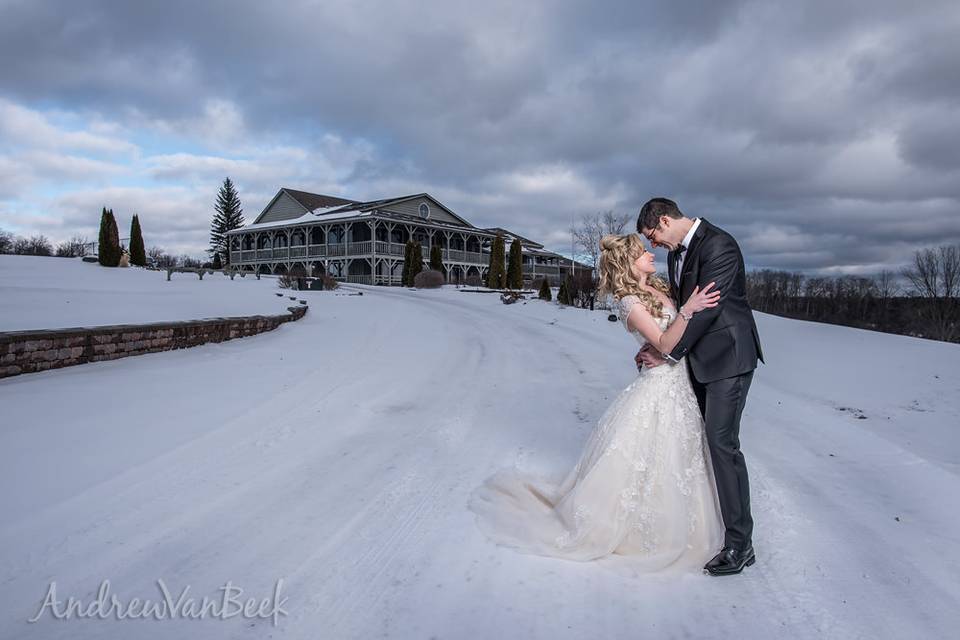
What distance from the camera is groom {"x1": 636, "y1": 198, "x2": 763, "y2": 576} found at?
2867 mm

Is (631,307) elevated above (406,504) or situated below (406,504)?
→ above

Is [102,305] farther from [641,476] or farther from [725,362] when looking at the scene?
[725,362]

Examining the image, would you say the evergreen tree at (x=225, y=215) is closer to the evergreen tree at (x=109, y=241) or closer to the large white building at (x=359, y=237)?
the large white building at (x=359, y=237)

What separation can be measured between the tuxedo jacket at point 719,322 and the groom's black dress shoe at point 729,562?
918 mm

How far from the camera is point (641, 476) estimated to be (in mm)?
3098

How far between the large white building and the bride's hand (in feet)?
113

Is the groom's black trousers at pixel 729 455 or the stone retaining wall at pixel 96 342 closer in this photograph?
the groom's black trousers at pixel 729 455

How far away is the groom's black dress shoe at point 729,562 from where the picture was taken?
279 centimetres

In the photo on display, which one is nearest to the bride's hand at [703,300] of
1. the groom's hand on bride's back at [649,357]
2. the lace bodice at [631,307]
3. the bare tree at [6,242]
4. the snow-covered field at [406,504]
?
the lace bodice at [631,307]

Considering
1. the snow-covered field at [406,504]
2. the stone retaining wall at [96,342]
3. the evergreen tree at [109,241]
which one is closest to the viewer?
the snow-covered field at [406,504]

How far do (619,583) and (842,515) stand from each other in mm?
1864

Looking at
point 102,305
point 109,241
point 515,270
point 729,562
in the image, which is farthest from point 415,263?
point 729,562

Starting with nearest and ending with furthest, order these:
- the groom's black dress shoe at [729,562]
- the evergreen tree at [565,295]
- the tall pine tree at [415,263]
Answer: the groom's black dress shoe at [729,562]
the evergreen tree at [565,295]
the tall pine tree at [415,263]

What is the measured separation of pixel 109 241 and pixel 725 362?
3405cm
